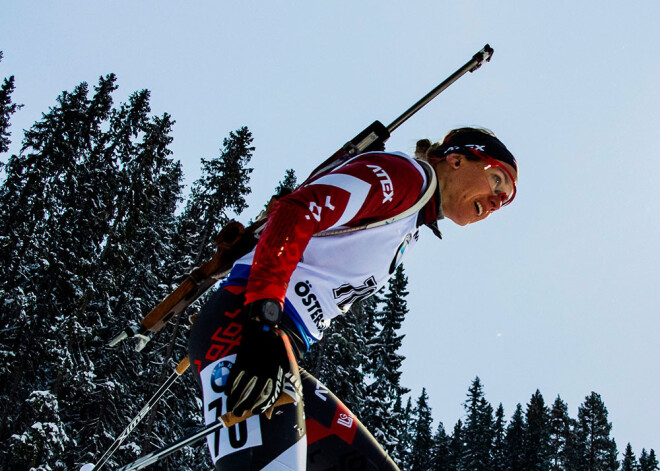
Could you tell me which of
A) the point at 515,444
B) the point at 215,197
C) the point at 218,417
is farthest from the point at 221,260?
the point at 515,444

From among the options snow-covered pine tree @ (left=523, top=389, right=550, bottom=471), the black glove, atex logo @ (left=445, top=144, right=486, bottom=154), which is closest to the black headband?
atex logo @ (left=445, top=144, right=486, bottom=154)

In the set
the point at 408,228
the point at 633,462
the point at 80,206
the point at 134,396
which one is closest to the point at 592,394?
the point at 633,462

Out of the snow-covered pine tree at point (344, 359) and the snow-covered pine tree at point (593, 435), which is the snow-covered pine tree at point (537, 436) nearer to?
the snow-covered pine tree at point (593, 435)

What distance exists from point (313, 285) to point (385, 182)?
61 centimetres

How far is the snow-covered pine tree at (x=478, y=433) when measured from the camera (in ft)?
189

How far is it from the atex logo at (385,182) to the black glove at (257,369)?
814mm

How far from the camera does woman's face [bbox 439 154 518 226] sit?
3367mm

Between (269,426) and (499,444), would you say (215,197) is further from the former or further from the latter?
(499,444)

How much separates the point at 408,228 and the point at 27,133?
2613 cm

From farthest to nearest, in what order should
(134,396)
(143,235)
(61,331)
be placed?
(143,235) → (134,396) → (61,331)

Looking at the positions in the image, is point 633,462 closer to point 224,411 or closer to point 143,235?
point 143,235

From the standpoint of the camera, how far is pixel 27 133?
81.9 feet

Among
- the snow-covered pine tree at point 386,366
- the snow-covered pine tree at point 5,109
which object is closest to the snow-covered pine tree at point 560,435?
the snow-covered pine tree at point 386,366

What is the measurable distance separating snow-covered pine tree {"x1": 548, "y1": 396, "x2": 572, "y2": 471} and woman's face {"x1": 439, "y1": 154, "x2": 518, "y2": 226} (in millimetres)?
62045
